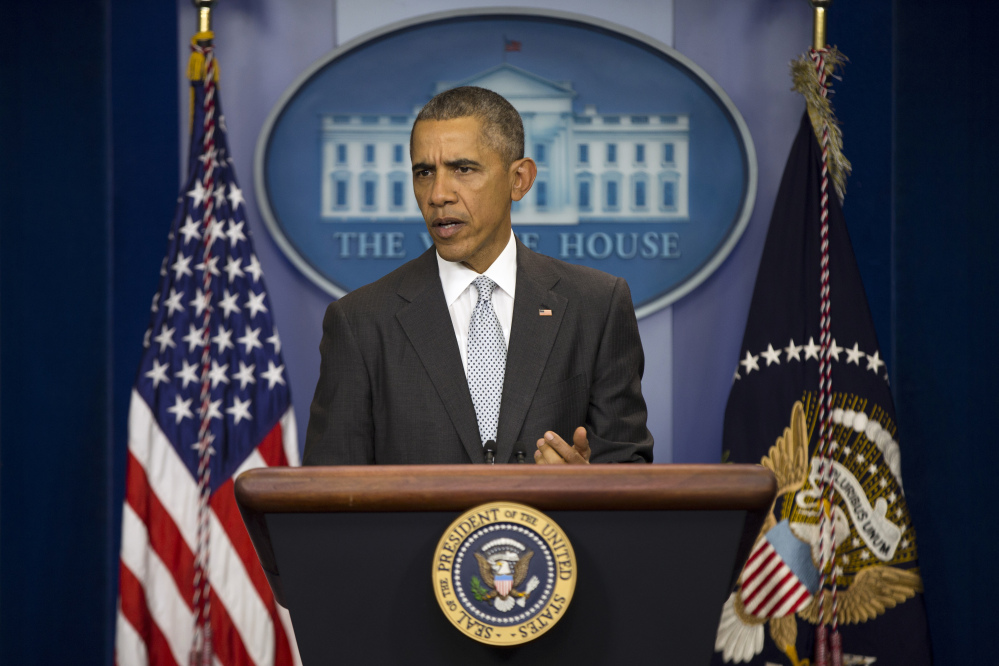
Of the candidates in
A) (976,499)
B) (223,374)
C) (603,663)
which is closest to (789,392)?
(976,499)

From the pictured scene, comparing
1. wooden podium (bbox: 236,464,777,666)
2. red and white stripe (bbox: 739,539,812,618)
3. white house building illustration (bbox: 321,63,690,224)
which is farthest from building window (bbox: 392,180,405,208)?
wooden podium (bbox: 236,464,777,666)

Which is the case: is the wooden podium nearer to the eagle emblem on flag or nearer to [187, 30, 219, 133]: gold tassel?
the eagle emblem on flag

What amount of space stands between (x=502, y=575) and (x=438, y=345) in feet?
2.28

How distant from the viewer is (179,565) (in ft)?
9.52

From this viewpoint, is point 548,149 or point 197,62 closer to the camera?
point 197,62

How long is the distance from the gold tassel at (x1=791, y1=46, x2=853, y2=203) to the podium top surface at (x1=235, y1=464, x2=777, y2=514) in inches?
85.6

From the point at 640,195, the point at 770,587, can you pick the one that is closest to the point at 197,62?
the point at 640,195

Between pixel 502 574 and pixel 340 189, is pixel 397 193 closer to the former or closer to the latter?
pixel 340 189

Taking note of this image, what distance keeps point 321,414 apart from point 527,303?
0.41 metres

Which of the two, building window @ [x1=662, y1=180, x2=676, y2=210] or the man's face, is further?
building window @ [x1=662, y1=180, x2=676, y2=210]

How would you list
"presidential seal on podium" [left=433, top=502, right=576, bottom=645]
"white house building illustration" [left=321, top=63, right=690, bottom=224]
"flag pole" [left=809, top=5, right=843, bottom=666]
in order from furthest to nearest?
"white house building illustration" [left=321, top=63, right=690, bottom=224], "flag pole" [left=809, top=5, right=843, bottom=666], "presidential seal on podium" [left=433, top=502, right=576, bottom=645]

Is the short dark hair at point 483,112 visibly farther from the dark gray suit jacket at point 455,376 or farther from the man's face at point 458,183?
the dark gray suit jacket at point 455,376

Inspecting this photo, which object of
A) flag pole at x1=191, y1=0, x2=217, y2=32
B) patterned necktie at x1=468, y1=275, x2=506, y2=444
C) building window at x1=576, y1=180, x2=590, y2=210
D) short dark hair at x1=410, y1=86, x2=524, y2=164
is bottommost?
patterned necktie at x1=468, y1=275, x2=506, y2=444

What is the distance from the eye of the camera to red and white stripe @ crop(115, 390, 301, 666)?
2.87 meters
